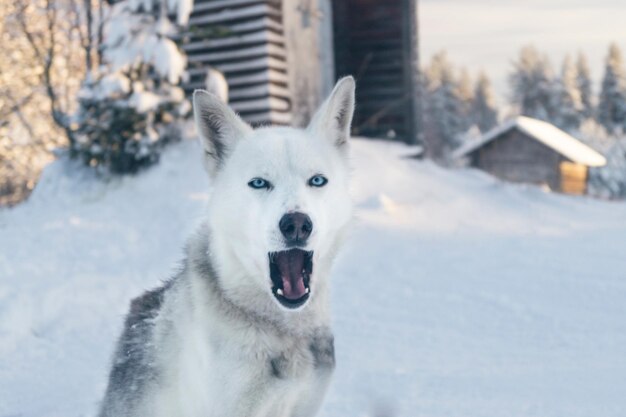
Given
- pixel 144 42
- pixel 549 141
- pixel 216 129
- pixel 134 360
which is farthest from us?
pixel 549 141

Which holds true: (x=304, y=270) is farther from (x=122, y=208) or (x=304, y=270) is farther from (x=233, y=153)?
(x=122, y=208)

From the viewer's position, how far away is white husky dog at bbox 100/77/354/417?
248cm

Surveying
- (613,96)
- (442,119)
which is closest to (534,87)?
(613,96)

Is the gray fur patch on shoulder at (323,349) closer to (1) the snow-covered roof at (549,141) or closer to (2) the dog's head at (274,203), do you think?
(2) the dog's head at (274,203)

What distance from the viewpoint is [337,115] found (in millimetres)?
3049

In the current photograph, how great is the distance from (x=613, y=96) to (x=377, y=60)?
46518mm

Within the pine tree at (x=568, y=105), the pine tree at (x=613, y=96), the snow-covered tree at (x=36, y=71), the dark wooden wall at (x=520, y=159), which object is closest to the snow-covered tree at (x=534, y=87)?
the pine tree at (x=568, y=105)

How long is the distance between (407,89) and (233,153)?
1180 centimetres

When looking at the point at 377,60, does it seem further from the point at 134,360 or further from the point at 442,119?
the point at 442,119

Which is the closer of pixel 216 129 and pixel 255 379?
pixel 255 379

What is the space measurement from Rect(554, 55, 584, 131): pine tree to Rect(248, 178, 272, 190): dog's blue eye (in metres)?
53.1

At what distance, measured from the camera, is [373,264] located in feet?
23.5

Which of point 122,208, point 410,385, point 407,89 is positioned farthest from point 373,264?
point 407,89

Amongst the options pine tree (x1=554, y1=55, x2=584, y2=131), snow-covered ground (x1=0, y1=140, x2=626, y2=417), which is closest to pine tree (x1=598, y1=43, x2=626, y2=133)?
pine tree (x1=554, y1=55, x2=584, y2=131)
